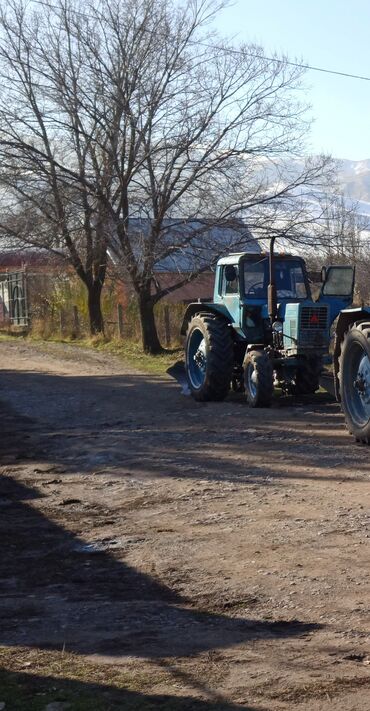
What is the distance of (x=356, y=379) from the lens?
12.2 meters

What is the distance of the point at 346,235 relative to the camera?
26.6 meters

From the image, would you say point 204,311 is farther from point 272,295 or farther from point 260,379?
point 260,379

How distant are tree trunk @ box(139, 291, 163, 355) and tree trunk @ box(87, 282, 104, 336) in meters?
5.96

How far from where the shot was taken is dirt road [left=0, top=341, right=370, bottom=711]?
16.9 feet

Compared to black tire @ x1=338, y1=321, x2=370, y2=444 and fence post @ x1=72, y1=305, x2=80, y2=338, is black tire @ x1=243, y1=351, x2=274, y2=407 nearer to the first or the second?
black tire @ x1=338, y1=321, x2=370, y2=444

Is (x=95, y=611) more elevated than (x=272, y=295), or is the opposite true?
(x=272, y=295)

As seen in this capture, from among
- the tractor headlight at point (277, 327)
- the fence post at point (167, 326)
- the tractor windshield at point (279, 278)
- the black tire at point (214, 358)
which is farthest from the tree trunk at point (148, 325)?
the tractor headlight at point (277, 327)

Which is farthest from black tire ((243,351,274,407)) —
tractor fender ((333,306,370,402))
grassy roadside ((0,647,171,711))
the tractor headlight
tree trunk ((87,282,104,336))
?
tree trunk ((87,282,104,336))

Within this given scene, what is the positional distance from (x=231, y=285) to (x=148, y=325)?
11.5 m

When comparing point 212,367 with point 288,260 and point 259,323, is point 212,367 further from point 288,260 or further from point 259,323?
point 288,260

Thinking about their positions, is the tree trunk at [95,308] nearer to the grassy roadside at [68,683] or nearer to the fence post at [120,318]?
the fence post at [120,318]

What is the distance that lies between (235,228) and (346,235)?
2.77 m

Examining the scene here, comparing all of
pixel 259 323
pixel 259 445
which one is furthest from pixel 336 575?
pixel 259 323

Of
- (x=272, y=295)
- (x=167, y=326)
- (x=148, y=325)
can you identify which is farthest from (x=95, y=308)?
(x=272, y=295)
